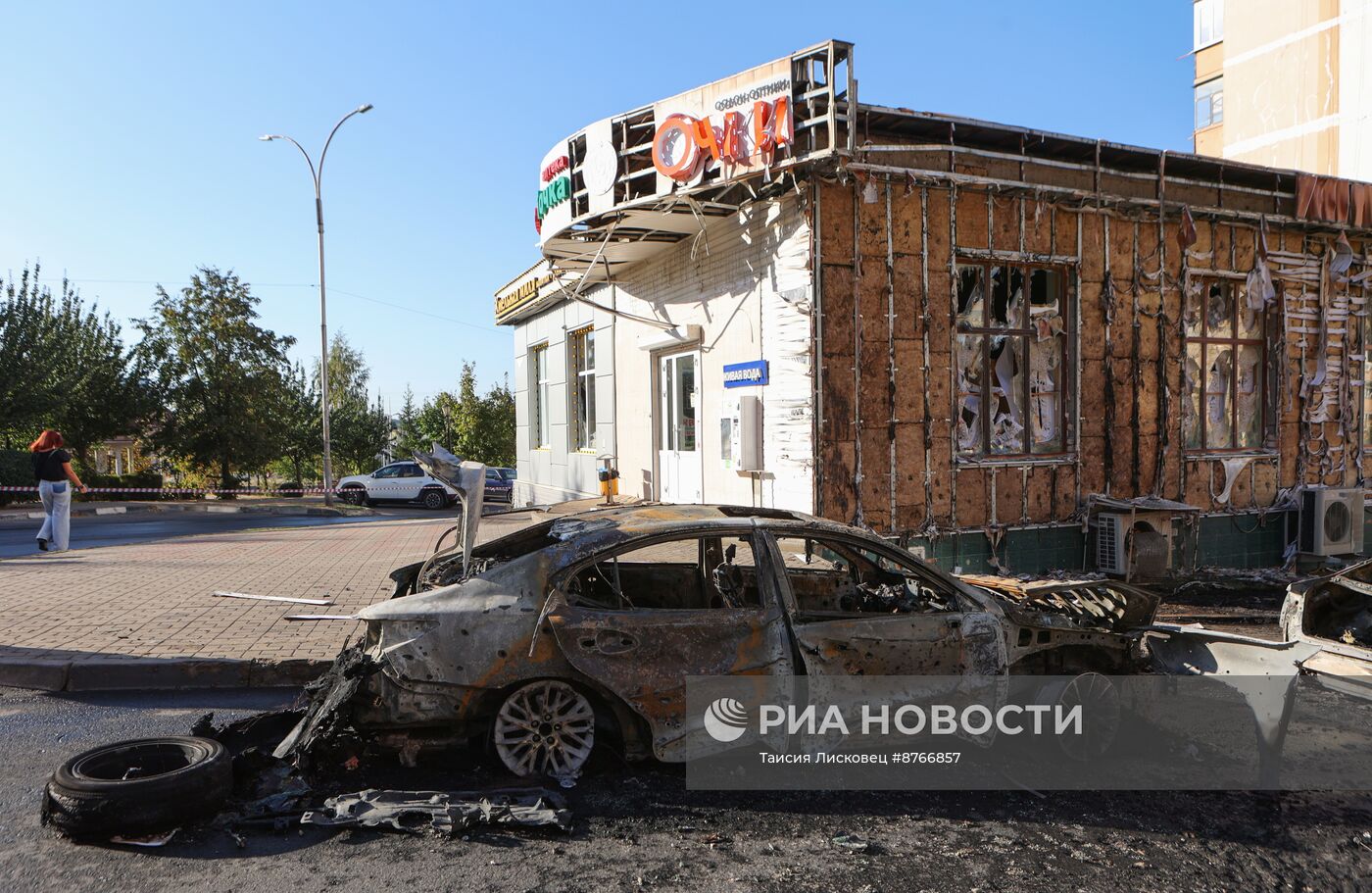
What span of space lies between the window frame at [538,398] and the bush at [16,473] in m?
14.2

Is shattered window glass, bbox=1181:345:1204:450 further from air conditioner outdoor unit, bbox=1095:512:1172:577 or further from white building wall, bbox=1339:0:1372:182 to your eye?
white building wall, bbox=1339:0:1372:182

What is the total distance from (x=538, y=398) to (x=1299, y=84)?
27880 mm

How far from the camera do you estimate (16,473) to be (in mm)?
23547

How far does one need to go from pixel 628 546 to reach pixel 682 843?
1.42 metres

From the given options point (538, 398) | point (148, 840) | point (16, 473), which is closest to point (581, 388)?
point (538, 398)

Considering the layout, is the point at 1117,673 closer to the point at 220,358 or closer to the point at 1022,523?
the point at 1022,523

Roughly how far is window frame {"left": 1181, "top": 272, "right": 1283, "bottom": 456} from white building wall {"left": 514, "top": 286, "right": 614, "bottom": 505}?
8.62 m

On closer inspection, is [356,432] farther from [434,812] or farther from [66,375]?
[434,812]

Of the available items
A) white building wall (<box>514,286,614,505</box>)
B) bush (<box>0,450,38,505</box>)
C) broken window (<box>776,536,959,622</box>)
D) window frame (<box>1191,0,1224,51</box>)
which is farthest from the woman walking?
window frame (<box>1191,0,1224,51</box>)

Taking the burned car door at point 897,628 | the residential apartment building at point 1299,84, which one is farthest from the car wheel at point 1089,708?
the residential apartment building at point 1299,84

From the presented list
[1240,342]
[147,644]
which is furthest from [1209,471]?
[147,644]

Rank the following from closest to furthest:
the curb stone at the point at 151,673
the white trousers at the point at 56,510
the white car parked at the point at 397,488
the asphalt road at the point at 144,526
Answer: the curb stone at the point at 151,673
the white trousers at the point at 56,510
the asphalt road at the point at 144,526
the white car parked at the point at 397,488

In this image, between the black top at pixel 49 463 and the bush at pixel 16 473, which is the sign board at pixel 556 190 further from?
the bush at pixel 16 473

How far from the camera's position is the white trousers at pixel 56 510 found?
12281mm
